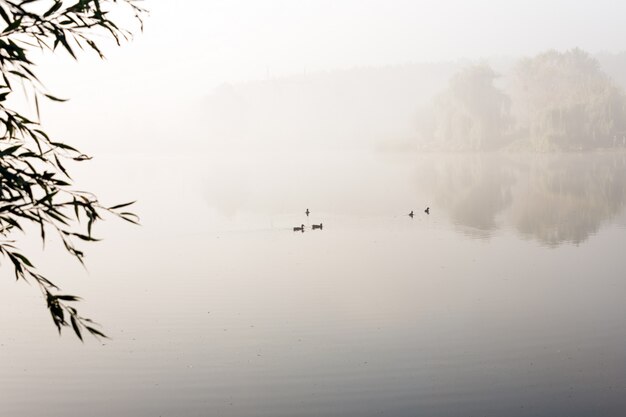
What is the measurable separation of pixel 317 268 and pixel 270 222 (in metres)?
12.9

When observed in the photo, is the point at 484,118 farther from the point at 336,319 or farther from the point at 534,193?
the point at 336,319

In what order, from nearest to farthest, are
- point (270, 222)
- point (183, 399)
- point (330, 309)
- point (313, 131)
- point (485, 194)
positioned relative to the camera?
point (183, 399)
point (330, 309)
point (270, 222)
point (485, 194)
point (313, 131)

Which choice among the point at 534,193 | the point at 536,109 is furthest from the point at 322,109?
the point at 534,193

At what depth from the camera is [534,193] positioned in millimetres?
48219

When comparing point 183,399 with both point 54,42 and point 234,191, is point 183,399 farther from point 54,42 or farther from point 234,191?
point 234,191

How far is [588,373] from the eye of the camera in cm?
1360

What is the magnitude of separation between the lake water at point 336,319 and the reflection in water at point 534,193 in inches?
17.7

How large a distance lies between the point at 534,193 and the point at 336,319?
34.1 metres

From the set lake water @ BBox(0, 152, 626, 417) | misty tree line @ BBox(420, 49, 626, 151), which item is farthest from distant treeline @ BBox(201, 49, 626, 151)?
lake water @ BBox(0, 152, 626, 417)

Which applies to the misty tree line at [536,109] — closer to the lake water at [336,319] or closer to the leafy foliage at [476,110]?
the leafy foliage at [476,110]

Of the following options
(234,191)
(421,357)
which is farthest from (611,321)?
(234,191)

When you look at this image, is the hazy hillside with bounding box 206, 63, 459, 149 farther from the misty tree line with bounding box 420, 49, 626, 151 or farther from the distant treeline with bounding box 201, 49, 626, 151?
the misty tree line with bounding box 420, 49, 626, 151

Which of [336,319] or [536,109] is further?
[536,109]

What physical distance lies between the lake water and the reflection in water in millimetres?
449
